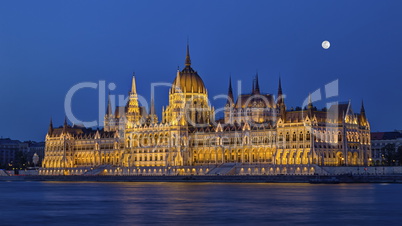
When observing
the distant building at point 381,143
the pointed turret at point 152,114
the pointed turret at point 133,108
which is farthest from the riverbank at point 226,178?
the distant building at point 381,143

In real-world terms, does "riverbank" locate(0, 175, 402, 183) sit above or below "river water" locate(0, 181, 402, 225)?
above

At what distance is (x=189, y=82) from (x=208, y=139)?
1640 centimetres

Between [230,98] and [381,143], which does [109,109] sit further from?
[381,143]

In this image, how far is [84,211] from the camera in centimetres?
5028

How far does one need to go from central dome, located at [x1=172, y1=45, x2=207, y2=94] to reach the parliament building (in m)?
0.20

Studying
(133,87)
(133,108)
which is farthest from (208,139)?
(133,87)

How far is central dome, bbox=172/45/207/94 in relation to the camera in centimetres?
14988

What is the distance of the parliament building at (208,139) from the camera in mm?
123438

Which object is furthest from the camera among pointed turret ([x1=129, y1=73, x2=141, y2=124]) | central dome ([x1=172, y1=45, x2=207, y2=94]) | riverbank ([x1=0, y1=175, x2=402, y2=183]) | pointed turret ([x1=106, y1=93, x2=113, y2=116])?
pointed turret ([x1=106, y1=93, x2=113, y2=116])

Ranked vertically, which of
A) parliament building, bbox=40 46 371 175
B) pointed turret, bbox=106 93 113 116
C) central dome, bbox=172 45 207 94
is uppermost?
central dome, bbox=172 45 207 94

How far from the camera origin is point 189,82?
150625 mm

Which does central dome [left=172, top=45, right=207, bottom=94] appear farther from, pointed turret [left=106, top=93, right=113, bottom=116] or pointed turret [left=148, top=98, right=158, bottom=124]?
pointed turret [left=106, top=93, right=113, bottom=116]

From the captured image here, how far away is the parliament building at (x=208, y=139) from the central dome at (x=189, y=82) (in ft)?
0.66

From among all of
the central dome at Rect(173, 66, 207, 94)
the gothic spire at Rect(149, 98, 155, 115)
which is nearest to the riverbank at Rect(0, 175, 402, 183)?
the central dome at Rect(173, 66, 207, 94)
